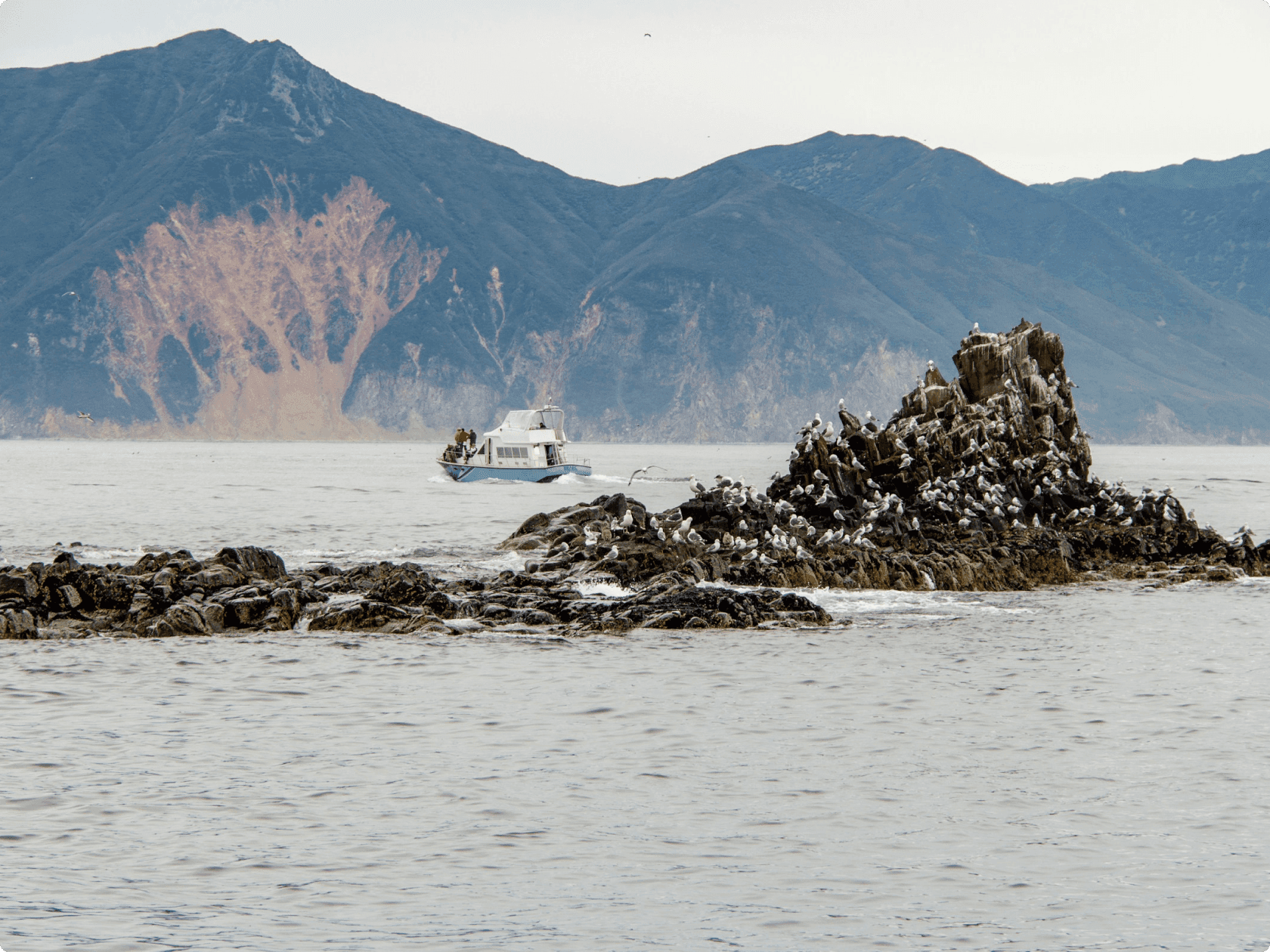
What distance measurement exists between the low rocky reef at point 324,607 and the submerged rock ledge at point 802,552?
0.05m

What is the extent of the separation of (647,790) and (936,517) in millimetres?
26614

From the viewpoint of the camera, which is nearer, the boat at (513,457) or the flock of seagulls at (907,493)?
the flock of seagulls at (907,493)

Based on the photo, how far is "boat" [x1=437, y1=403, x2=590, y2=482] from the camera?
318ft

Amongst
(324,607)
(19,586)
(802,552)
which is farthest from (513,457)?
(324,607)

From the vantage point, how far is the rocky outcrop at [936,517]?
113ft

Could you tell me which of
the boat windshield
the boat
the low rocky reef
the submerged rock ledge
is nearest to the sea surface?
the low rocky reef

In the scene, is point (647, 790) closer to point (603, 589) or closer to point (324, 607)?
point (324, 607)

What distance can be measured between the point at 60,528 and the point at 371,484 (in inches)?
1824

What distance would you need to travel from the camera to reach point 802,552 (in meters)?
34.3

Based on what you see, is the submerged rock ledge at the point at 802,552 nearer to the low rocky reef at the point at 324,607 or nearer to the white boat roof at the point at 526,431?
the low rocky reef at the point at 324,607

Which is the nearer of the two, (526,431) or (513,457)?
(513,457)

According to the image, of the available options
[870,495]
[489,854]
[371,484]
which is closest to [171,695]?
[489,854]

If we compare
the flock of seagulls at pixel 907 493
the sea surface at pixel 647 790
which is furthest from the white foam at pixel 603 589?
the sea surface at pixel 647 790

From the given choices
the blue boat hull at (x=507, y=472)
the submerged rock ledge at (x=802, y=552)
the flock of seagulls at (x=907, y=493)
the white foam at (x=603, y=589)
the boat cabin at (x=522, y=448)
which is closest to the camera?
the submerged rock ledge at (x=802, y=552)
